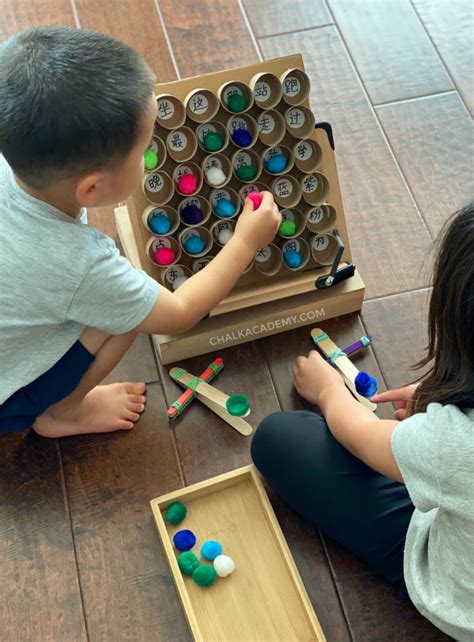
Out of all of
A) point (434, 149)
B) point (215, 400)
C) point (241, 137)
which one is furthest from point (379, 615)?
point (434, 149)

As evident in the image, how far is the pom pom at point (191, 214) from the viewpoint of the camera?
3.84 feet

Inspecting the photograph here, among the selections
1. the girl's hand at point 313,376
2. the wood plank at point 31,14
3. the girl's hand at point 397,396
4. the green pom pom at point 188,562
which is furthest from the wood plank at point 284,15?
the green pom pom at point 188,562

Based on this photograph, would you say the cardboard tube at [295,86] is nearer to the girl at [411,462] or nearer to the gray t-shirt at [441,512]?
the girl at [411,462]

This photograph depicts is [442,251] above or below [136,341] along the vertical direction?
above

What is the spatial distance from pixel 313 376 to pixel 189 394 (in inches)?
8.2

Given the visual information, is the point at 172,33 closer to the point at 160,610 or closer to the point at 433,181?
the point at 433,181

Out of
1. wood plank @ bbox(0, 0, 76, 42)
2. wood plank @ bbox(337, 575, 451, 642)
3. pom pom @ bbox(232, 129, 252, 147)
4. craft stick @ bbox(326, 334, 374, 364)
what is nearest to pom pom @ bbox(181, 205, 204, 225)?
pom pom @ bbox(232, 129, 252, 147)

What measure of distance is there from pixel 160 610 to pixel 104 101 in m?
0.72

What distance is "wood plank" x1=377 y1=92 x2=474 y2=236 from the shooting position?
1.49 m

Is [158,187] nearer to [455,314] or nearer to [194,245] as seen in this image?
[194,245]

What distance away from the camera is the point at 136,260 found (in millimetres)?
1310

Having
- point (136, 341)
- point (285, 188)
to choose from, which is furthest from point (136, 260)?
point (285, 188)

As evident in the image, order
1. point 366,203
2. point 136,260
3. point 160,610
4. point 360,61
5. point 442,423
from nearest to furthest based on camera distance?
point 442,423 < point 160,610 < point 136,260 < point 366,203 < point 360,61

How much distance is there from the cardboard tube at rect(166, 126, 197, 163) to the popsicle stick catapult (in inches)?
14.4
